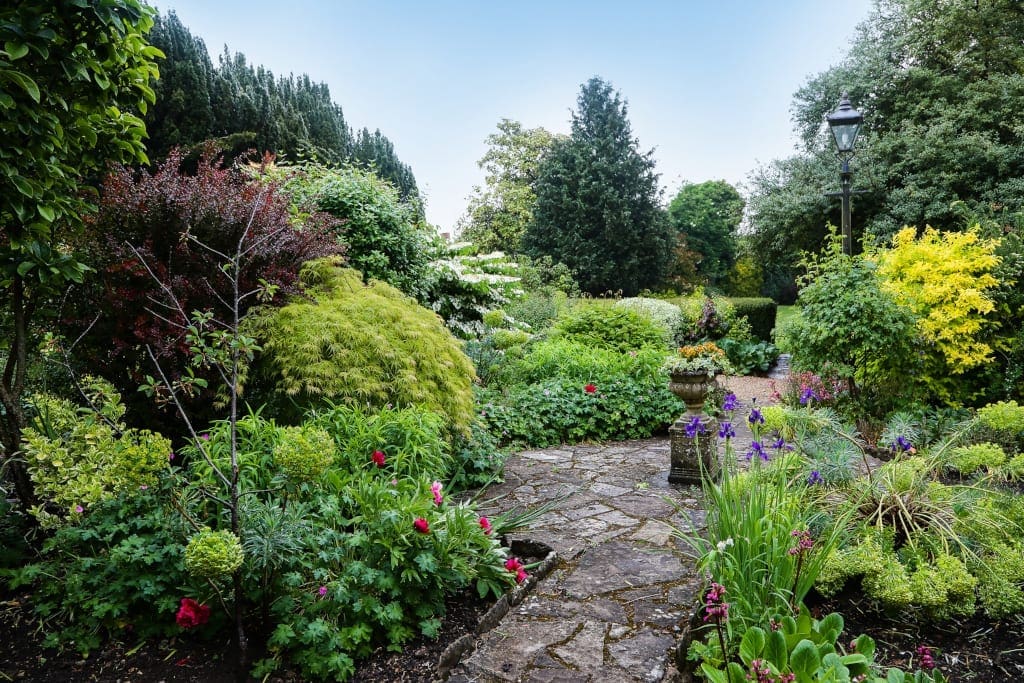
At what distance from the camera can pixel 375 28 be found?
30.0 ft

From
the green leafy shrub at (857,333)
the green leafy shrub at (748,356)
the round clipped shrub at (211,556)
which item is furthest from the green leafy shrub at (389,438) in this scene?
the green leafy shrub at (748,356)

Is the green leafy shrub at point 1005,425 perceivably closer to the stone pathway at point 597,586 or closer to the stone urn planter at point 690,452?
the stone urn planter at point 690,452

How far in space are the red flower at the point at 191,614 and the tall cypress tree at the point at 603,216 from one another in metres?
19.4

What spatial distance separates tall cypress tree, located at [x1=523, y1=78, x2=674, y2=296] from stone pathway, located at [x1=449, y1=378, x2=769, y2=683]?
1711 cm

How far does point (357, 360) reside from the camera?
443cm

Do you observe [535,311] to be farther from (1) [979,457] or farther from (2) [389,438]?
(1) [979,457]

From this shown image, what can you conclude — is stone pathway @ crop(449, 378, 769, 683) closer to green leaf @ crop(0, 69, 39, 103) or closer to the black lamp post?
green leaf @ crop(0, 69, 39, 103)

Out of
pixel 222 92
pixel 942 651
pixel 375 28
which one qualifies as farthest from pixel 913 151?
pixel 222 92

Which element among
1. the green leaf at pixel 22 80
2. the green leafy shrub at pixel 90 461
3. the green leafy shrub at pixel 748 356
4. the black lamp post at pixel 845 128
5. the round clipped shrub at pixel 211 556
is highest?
the black lamp post at pixel 845 128

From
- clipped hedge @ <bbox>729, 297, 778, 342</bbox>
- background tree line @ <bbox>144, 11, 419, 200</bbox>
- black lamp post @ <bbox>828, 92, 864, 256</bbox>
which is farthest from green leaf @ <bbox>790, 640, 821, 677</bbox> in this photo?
clipped hedge @ <bbox>729, 297, 778, 342</bbox>

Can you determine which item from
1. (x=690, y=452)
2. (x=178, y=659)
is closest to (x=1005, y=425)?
(x=690, y=452)

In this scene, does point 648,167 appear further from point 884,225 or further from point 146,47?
point 146,47

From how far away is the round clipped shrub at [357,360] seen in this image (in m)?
4.30

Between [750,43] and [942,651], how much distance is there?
8.73 meters
